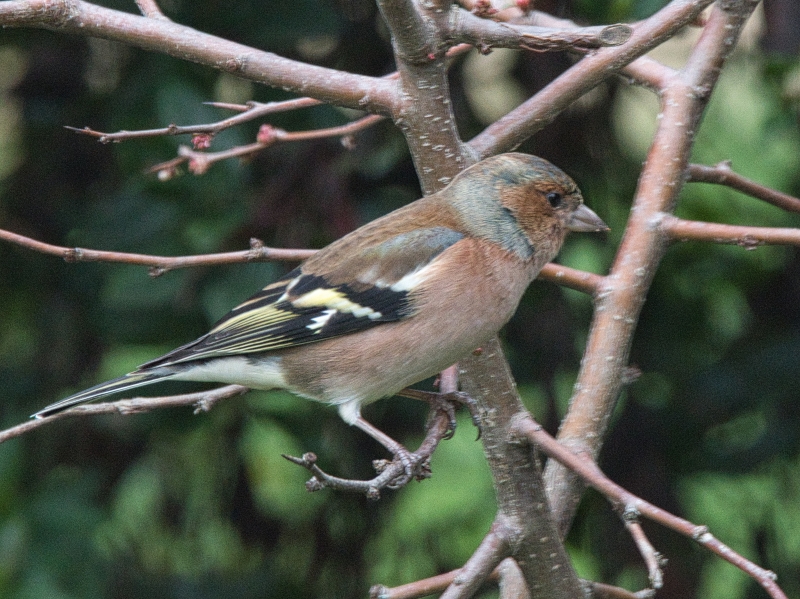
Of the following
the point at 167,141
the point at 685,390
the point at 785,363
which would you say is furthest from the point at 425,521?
the point at 167,141

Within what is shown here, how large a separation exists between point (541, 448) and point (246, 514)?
7.83 feet

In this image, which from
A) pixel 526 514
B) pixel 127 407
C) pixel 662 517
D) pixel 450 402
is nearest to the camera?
pixel 662 517

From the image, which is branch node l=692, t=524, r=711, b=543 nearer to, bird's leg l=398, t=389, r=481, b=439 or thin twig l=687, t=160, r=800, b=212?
bird's leg l=398, t=389, r=481, b=439

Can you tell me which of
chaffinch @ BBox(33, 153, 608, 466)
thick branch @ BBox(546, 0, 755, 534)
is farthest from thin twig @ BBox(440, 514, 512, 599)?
chaffinch @ BBox(33, 153, 608, 466)

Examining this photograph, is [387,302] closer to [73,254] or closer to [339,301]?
[339,301]

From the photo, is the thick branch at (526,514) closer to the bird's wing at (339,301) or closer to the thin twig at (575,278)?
the thin twig at (575,278)

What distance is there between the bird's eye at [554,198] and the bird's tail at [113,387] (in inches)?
52.8

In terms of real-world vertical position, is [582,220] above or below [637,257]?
above

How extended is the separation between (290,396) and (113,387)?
1.09 m

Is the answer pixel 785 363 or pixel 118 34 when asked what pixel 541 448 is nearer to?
pixel 118 34

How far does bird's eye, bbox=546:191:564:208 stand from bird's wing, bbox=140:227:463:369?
35 centimetres

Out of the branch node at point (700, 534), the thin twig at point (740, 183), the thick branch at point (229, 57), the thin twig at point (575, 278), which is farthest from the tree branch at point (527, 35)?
the branch node at point (700, 534)

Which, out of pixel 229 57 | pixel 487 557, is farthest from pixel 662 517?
pixel 229 57

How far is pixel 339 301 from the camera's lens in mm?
3082
